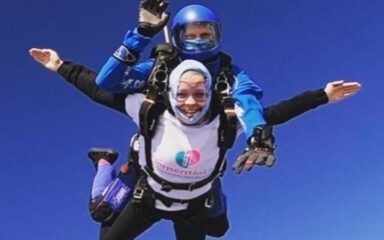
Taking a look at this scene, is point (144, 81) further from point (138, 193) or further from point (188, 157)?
point (138, 193)

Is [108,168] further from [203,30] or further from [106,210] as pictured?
[203,30]

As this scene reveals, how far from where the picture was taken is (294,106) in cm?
541

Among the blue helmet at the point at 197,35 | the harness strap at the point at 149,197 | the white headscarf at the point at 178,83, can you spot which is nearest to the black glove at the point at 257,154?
the white headscarf at the point at 178,83

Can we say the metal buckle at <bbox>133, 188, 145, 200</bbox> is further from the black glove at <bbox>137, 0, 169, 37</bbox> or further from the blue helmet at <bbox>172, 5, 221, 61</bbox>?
the black glove at <bbox>137, 0, 169, 37</bbox>

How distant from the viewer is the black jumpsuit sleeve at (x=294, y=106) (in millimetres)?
5336

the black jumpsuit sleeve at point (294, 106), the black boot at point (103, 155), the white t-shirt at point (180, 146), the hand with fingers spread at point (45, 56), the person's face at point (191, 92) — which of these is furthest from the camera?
the black boot at point (103, 155)

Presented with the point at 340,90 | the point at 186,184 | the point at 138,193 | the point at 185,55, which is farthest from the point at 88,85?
the point at 340,90

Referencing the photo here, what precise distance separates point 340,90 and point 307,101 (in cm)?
33

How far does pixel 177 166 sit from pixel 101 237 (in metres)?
1.08

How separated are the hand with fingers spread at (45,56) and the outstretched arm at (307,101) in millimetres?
1726

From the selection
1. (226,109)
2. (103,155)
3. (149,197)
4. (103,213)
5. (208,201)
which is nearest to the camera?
(226,109)

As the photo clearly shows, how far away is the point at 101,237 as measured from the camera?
19.4 ft

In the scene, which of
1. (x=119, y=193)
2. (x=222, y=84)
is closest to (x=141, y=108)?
(x=222, y=84)

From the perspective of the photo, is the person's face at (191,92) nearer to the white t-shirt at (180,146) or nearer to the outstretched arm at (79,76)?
the white t-shirt at (180,146)
